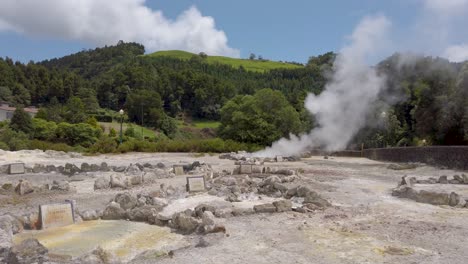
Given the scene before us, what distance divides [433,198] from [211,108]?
78.6 meters

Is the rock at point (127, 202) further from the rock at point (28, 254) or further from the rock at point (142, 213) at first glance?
the rock at point (28, 254)

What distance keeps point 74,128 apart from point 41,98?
45.0 m

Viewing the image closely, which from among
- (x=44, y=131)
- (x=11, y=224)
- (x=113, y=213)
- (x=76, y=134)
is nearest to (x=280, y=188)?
(x=113, y=213)

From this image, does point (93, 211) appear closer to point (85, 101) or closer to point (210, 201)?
point (210, 201)

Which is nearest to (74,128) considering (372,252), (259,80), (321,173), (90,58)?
(321,173)

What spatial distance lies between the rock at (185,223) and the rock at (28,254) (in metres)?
2.71

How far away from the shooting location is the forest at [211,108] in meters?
28.3

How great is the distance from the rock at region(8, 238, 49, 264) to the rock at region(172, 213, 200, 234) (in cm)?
271

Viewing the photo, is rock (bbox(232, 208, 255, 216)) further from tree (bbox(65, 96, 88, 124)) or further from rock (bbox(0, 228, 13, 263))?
tree (bbox(65, 96, 88, 124))

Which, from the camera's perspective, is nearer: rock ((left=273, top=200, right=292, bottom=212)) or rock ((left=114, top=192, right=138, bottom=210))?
rock ((left=273, top=200, right=292, bottom=212))

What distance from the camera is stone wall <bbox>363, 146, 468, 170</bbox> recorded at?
19.1 metres

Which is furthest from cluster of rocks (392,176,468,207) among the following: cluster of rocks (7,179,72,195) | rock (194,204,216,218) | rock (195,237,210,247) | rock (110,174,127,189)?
cluster of rocks (7,179,72,195)

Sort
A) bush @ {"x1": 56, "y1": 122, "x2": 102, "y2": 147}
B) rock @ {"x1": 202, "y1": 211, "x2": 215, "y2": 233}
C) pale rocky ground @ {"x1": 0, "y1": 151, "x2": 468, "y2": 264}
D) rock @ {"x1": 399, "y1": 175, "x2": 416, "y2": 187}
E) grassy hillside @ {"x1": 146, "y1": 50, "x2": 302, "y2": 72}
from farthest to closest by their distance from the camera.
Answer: grassy hillside @ {"x1": 146, "y1": 50, "x2": 302, "y2": 72}
bush @ {"x1": 56, "y1": 122, "x2": 102, "y2": 147}
rock @ {"x1": 399, "y1": 175, "x2": 416, "y2": 187}
rock @ {"x1": 202, "y1": 211, "x2": 215, "y2": 233}
pale rocky ground @ {"x1": 0, "y1": 151, "x2": 468, "y2": 264}

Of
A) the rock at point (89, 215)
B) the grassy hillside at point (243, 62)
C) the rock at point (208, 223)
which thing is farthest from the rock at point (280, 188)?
the grassy hillside at point (243, 62)
